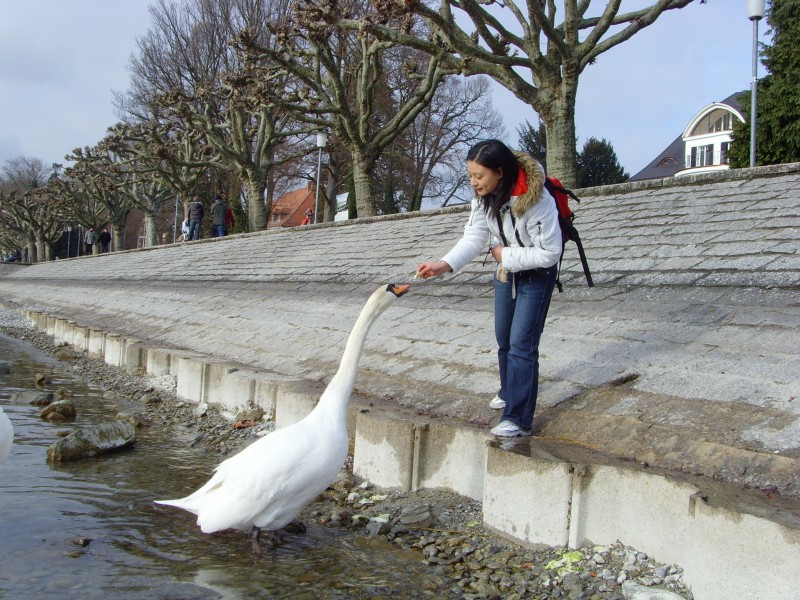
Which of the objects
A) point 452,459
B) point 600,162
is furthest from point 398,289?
point 600,162

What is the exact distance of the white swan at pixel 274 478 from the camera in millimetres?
4172

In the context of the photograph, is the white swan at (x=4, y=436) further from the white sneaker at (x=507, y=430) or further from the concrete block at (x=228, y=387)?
the white sneaker at (x=507, y=430)

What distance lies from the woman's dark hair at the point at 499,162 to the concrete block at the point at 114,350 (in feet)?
27.4

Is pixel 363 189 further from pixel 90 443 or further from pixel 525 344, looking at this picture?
pixel 525 344

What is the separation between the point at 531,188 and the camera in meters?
4.32

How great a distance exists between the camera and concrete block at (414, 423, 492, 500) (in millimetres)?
4594

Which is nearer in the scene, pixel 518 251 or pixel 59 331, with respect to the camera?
pixel 518 251

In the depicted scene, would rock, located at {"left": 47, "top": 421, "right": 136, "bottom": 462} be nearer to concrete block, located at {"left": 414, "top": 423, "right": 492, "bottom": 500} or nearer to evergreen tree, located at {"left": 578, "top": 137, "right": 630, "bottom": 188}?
concrete block, located at {"left": 414, "top": 423, "right": 492, "bottom": 500}

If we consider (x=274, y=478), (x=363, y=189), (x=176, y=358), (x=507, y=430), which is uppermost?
(x=363, y=189)

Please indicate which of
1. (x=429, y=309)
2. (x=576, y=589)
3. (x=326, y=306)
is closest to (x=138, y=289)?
(x=326, y=306)

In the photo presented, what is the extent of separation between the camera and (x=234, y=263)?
700 inches

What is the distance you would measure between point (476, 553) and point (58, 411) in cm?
580

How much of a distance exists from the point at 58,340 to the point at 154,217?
3419 cm

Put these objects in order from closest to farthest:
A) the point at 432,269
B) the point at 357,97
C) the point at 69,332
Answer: the point at 432,269, the point at 69,332, the point at 357,97
